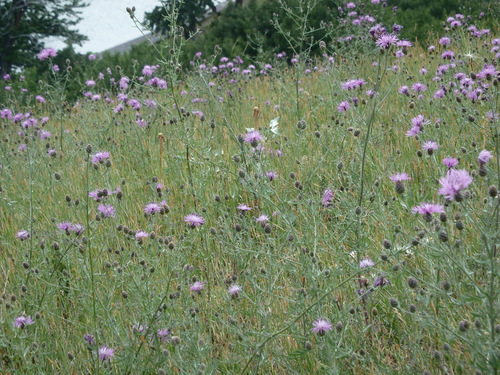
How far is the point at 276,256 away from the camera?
1690 mm

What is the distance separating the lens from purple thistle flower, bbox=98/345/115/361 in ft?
5.41

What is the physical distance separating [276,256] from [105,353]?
0.66m

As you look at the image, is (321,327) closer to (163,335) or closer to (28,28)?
(163,335)

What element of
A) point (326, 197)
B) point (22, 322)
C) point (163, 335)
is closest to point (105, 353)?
point (163, 335)

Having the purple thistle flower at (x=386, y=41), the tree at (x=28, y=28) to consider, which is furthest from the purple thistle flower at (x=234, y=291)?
the tree at (x=28, y=28)

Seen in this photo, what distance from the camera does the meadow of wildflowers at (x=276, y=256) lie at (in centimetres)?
145

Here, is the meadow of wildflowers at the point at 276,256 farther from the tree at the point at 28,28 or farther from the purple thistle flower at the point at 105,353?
the tree at the point at 28,28

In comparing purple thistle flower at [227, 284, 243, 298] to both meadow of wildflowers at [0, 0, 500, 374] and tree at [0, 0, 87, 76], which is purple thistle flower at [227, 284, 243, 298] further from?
tree at [0, 0, 87, 76]

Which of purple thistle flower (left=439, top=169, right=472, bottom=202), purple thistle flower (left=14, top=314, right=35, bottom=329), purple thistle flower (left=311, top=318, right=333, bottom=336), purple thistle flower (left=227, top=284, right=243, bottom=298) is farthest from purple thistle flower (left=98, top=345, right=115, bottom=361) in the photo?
purple thistle flower (left=439, top=169, right=472, bottom=202)

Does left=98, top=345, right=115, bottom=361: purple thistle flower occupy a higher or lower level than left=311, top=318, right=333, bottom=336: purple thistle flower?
lower

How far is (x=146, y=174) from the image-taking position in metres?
3.47

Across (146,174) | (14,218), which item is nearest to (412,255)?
(146,174)

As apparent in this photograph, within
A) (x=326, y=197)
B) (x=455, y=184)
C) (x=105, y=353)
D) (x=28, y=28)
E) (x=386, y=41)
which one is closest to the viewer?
(x=455, y=184)

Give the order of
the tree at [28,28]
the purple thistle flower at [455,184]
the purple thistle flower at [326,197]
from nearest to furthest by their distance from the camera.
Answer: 1. the purple thistle flower at [455,184]
2. the purple thistle flower at [326,197]
3. the tree at [28,28]
